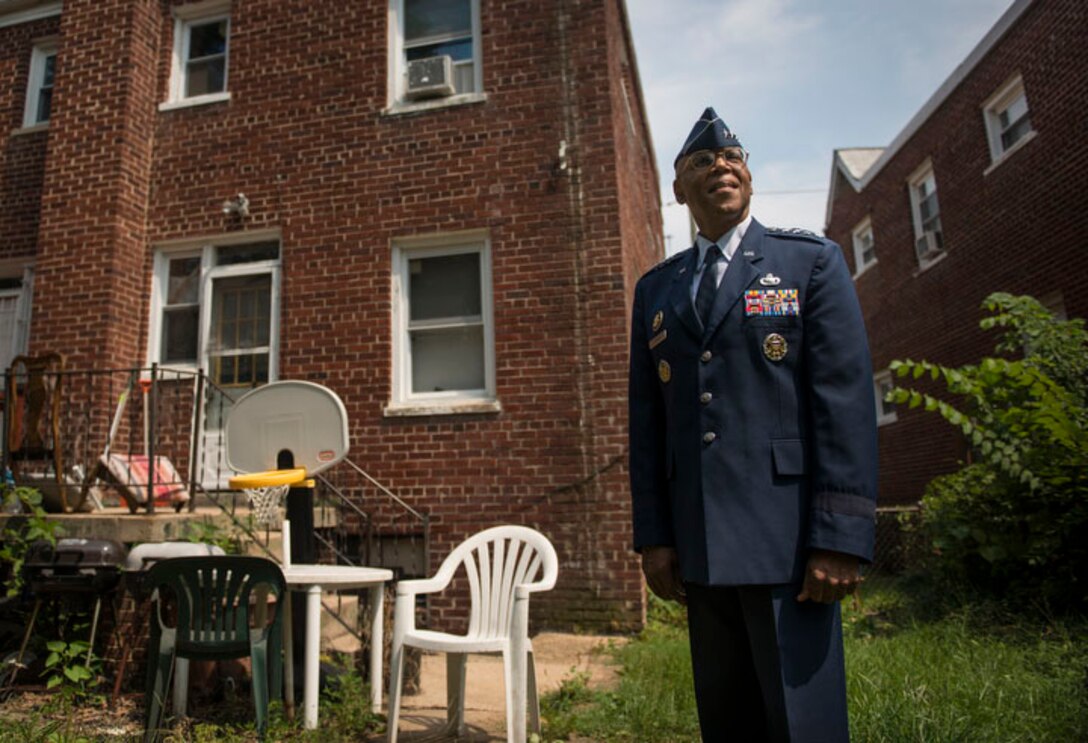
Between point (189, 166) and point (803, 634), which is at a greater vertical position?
point (189, 166)

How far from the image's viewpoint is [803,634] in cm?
183

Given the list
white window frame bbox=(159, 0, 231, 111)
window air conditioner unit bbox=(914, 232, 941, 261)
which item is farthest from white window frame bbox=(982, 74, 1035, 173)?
white window frame bbox=(159, 0, 231, 111)

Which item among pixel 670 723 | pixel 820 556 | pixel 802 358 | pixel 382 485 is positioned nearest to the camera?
pixel 820 556

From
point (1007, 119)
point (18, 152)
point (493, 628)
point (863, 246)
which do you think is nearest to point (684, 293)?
point (493, 628)

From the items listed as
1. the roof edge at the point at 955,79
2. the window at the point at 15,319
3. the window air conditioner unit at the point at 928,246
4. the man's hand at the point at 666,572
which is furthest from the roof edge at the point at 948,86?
the window at the point at 15,319

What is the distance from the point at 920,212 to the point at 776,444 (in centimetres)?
1438

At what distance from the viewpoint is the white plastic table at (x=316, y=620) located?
3.93 m

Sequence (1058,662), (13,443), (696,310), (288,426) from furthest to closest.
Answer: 1. (13,443)
2. (288,426)
3. (1058,662)
4. (696,310)

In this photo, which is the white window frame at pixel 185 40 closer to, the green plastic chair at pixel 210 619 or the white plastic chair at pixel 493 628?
the green plastic chair at pixel 210 619

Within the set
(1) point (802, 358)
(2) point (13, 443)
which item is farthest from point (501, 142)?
(1) point (802, 358)

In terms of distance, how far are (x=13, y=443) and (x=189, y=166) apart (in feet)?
12.0

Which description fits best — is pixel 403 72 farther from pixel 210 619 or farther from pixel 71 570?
pixel 210 619

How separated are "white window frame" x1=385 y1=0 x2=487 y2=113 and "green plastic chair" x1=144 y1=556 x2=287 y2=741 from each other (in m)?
5.31

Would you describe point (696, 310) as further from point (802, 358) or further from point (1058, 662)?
point (1058, 662)
